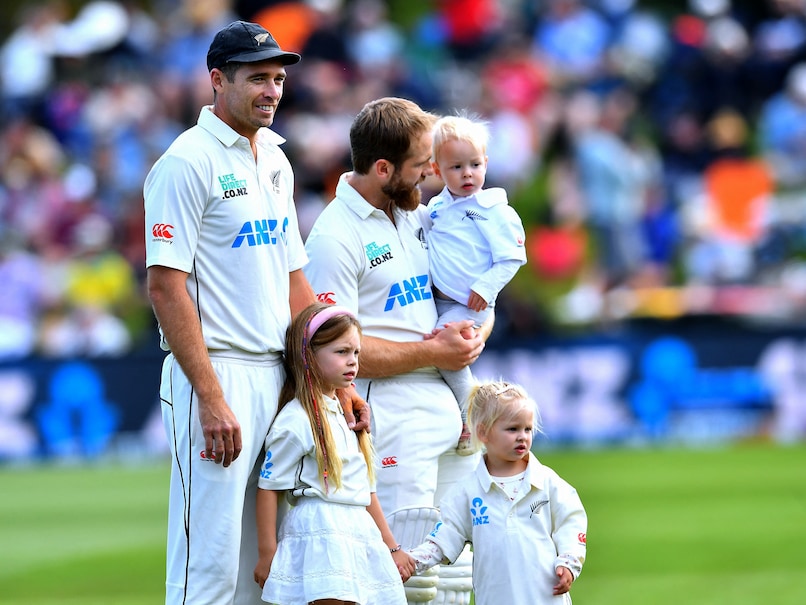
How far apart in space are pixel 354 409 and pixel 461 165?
113cm

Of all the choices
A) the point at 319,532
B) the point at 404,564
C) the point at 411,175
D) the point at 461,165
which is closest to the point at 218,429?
the point at 319,532

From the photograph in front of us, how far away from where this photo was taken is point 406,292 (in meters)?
6.07

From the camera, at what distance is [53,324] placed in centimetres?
1720

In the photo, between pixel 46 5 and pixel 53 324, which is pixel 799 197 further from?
pixel 46 5

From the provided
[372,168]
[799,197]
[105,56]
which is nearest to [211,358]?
[372,168]

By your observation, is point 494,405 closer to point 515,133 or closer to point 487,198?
point 487,198

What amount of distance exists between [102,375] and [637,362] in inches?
235

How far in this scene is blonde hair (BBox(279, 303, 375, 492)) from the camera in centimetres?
538

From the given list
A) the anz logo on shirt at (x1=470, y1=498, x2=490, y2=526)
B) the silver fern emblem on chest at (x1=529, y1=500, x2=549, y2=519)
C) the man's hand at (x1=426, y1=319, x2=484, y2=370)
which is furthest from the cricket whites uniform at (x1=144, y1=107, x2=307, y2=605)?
the silver fern emblem on chest at (x1=529, y1=500, x2=549, y2=519)

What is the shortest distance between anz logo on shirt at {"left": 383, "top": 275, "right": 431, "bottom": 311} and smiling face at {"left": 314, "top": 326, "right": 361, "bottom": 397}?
583mm

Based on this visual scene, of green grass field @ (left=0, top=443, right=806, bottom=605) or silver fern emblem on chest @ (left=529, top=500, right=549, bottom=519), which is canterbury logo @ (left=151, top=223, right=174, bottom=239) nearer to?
silver fern emblem on chest @ (left=529, top=500, right=549, bottom=519)

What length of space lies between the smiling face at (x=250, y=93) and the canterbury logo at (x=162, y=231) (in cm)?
51

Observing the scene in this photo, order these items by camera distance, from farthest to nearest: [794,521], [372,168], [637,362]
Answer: [637,362] → [794,521] → [372,168]

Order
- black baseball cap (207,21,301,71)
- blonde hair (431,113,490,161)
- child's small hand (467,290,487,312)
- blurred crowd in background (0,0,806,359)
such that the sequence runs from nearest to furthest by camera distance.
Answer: black baseball cap (207,21,301,71), blonde hair (431,113,490,161), child's small hand (467,290,487,312), blurred crowd in background (0,0,806,359)
